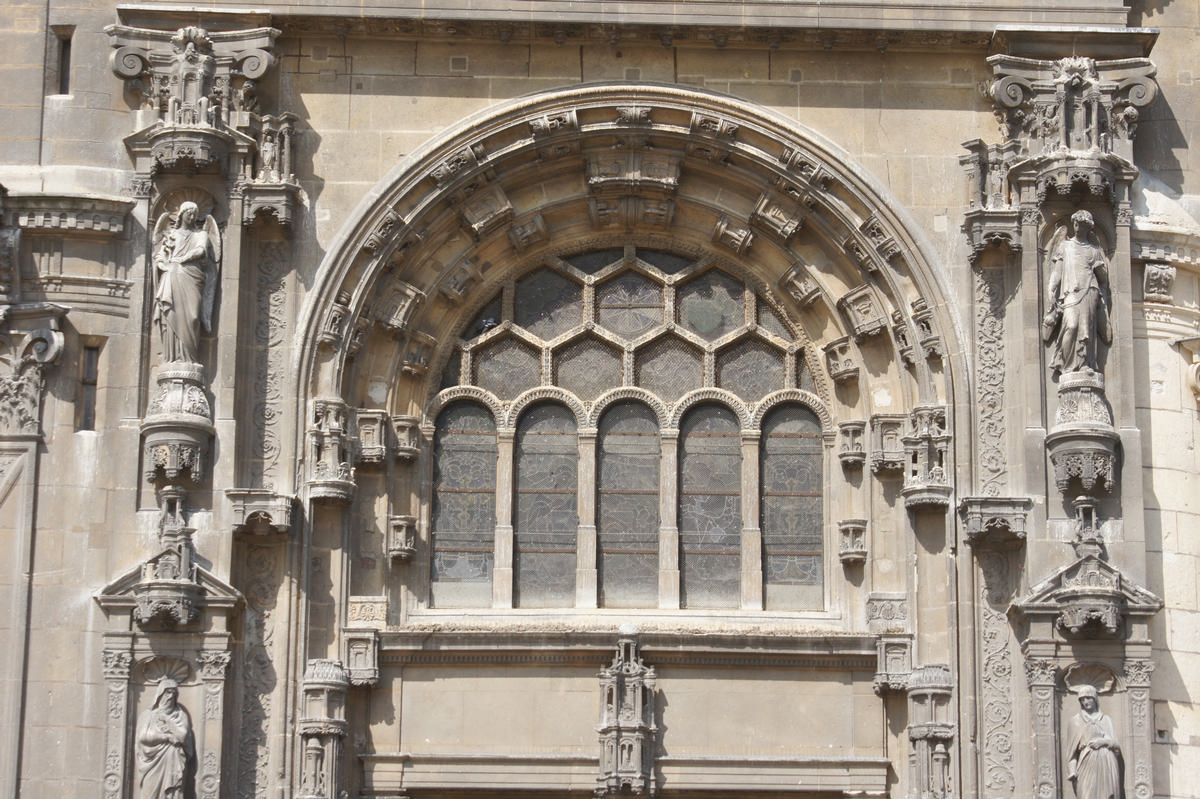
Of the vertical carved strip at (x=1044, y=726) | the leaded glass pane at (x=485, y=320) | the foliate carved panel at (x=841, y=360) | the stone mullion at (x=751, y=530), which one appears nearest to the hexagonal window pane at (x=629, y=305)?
the leaded glass pane at (x=485, y=320)

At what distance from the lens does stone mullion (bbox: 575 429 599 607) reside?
2334cm

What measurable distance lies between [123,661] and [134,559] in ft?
3.42

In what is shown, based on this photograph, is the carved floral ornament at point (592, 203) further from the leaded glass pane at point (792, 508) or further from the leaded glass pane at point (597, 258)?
the leaded glass pane at point (792, 508)

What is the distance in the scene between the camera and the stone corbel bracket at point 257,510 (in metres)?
21.9

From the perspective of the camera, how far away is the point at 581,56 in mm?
23750

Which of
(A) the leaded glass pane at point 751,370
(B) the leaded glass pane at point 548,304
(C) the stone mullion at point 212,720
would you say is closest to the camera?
(C) the stone mullion at point 212,720

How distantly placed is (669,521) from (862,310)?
3052mm

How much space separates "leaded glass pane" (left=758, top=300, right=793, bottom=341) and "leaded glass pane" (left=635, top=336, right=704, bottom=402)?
32.5 inches

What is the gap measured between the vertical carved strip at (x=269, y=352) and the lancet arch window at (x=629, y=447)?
1.96m

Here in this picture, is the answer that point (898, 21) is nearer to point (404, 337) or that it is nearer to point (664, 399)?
point (664, 399)

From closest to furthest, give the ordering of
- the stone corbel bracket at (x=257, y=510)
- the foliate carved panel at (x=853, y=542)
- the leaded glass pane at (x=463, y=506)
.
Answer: the stone corbel bracket at (x=257, y=510), the foliate carved panel at (x=853, y=542), the leaded glass pane at (x=463, y=506)

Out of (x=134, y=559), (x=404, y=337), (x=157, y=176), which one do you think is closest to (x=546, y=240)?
(x=404, y=337)

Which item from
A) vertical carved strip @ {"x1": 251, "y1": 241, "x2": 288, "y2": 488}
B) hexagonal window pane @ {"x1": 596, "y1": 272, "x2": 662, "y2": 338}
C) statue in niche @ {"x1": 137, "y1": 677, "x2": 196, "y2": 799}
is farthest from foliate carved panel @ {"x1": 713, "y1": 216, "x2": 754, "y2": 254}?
statue in niche @ {"x1": 137, "y1": 677, "x2": 196, "y2": 799}

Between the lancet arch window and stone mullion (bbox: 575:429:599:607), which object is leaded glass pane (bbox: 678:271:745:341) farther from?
stone mullion (bbox: 575:429:599:607)
